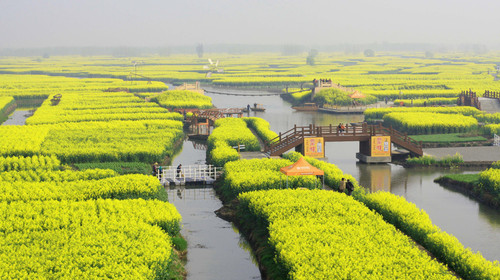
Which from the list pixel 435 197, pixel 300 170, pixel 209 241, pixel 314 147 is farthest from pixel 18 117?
pixel 209 241

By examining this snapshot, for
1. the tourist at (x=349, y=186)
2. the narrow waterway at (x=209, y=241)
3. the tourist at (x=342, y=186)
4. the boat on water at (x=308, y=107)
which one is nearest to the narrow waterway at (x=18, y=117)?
the boat on water at (x=308, y=107)

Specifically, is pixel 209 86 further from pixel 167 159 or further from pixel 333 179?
pixel 333 179

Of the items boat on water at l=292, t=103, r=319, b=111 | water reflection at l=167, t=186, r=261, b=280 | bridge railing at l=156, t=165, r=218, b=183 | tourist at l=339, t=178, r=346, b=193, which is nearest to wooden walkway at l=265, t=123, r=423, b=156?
bridge railing at l=156, t=165, r=218, b=183

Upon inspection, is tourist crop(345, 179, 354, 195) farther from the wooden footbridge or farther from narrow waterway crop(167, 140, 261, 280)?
the wooden footbridge

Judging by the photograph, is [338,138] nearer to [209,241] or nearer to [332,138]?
[332,138]

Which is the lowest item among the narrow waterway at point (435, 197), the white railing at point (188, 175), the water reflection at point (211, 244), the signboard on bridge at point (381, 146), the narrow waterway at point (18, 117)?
the narrow waterway at point (18, 117)

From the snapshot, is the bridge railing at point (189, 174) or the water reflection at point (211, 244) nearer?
the water reflection at point (211, 244)

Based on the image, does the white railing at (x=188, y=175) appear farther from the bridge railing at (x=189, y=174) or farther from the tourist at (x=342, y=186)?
the tourist at (x=342, y=186)
